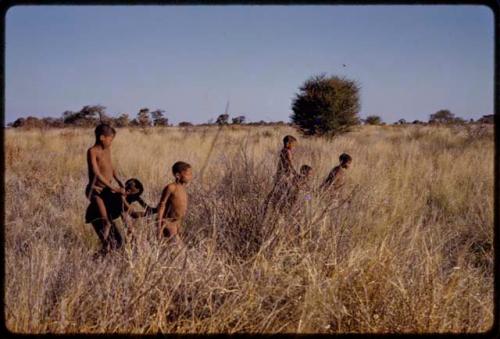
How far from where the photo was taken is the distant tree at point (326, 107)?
19.6 metres

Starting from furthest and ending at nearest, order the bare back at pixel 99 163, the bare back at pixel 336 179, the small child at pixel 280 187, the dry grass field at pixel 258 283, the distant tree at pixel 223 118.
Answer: the bare back at pixel 336 179 → the bare back at pixel 99 163 → the small child at pixel 280 187 → the distant tree at pixel 223 118 → the dry grass field at pixel 258 283

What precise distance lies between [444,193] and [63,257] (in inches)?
203

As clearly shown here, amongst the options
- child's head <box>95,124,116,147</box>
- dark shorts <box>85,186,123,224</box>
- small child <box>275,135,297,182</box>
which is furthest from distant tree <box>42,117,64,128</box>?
dark shorts <box>85,186,123,224</box>

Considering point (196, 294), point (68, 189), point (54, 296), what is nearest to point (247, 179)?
point (196, 294)

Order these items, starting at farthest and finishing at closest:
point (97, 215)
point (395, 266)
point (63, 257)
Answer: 1. point (97, 215)
2. point (63, 257)
3. point (395, 266)

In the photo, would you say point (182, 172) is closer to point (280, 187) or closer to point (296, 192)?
point (280, 187)

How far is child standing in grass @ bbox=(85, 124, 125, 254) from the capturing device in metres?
3.92

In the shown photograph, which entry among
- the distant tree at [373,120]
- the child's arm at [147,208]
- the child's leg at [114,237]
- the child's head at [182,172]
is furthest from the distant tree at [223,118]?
the distant tree at [373,120]

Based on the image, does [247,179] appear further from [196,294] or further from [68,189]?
[68,189]

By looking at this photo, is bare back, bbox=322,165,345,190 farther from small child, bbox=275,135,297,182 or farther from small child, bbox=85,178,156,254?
small child, bbox=85,178,156,254

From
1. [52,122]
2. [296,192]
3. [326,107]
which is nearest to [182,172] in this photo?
[296,192]

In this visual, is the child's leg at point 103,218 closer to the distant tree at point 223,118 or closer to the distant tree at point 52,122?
the distant tree at point 223,118

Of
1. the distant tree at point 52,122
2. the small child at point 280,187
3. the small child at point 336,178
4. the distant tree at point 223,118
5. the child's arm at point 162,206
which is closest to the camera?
the distant tree at point 223,118

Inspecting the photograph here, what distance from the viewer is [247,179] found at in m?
4.20
